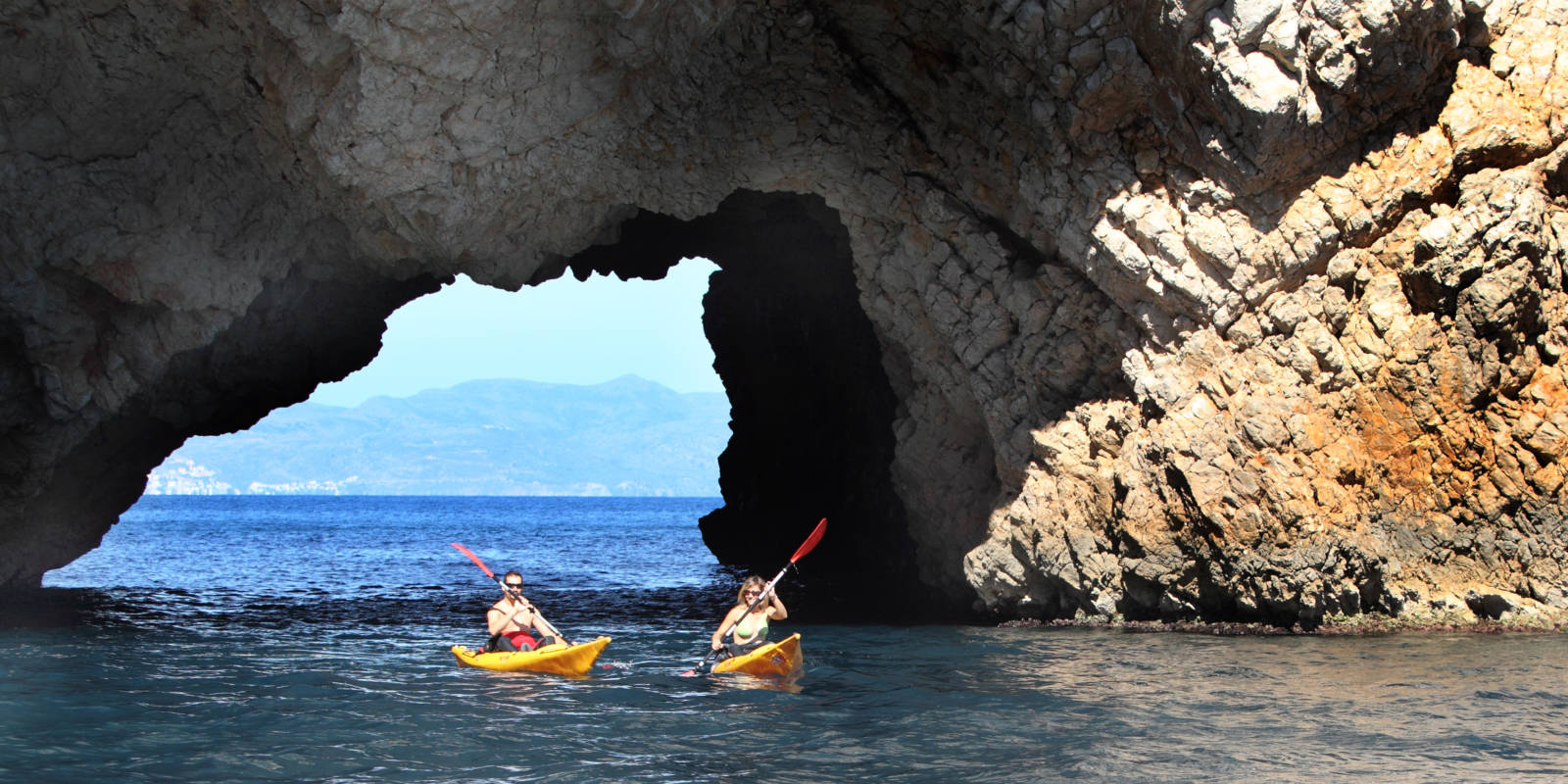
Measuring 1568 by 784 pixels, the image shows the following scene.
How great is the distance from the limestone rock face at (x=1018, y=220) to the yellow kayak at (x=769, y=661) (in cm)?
483

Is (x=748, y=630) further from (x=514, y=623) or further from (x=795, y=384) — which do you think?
(x=795, y=384)

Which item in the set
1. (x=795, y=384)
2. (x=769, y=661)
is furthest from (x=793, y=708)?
(x=795, y=384)

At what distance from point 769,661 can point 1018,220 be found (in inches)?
280

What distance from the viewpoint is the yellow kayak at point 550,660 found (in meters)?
13.7

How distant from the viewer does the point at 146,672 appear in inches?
559

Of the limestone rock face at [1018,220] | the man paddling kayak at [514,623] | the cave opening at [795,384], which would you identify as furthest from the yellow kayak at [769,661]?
the cave opening at [795,384]

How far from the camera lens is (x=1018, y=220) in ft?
56.2

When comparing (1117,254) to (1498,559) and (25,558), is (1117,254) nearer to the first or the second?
(1498,559)

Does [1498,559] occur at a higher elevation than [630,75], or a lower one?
lower

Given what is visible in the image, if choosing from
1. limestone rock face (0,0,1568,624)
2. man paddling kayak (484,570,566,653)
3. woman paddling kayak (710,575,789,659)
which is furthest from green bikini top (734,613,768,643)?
limestone rock face (0,0,1568,624)

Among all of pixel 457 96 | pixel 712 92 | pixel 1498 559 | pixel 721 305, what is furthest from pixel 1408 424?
pixel 721 305

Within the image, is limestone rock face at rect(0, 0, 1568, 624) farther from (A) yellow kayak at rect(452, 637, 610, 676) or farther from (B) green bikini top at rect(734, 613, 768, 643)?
(A) yellow kayak at rect(452, 637, 610, 676)

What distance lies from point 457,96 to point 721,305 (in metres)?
15.4

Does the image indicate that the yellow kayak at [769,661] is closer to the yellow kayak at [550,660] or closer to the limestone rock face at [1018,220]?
the yellow kayak at [550,660]
